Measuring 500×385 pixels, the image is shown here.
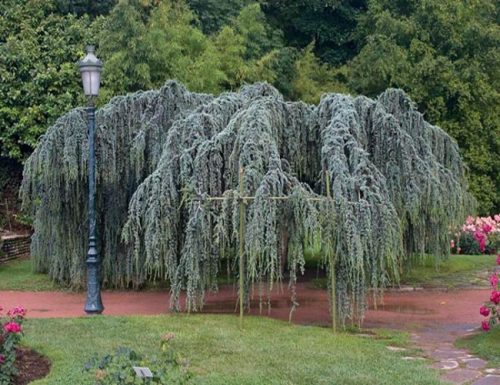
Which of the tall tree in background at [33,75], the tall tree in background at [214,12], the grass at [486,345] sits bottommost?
the grass at [486,345]

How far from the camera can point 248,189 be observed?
35.2 ft

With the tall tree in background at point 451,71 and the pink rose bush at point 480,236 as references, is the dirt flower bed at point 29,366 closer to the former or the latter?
the pink rose bush at point 480,236

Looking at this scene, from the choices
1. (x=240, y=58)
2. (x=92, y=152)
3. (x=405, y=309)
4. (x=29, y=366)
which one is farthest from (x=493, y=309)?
(x=240, y=58)

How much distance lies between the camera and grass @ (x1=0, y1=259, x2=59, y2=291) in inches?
589

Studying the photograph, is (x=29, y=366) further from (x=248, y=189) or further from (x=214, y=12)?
(x=214, y=12)

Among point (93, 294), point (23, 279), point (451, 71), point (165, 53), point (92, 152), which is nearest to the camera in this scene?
point (93, 294)

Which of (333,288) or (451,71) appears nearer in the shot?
(333,288)

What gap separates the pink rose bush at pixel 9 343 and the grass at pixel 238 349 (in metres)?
0.34

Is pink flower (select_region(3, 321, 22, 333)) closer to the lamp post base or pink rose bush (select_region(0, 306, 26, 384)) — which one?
pink rose bush (select_region(0, 306, 26, 384))

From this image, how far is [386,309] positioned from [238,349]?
15.0 ft

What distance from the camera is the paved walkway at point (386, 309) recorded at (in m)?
10.1

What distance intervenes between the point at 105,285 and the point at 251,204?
5421mm

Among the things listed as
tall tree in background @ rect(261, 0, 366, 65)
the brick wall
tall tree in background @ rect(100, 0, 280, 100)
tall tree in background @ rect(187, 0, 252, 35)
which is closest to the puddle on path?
tall tree in background @ rect(100, 0, 280, 100)

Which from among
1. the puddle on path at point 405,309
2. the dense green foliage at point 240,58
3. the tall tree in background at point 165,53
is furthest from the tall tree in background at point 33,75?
the puddle on path at point 405,309
